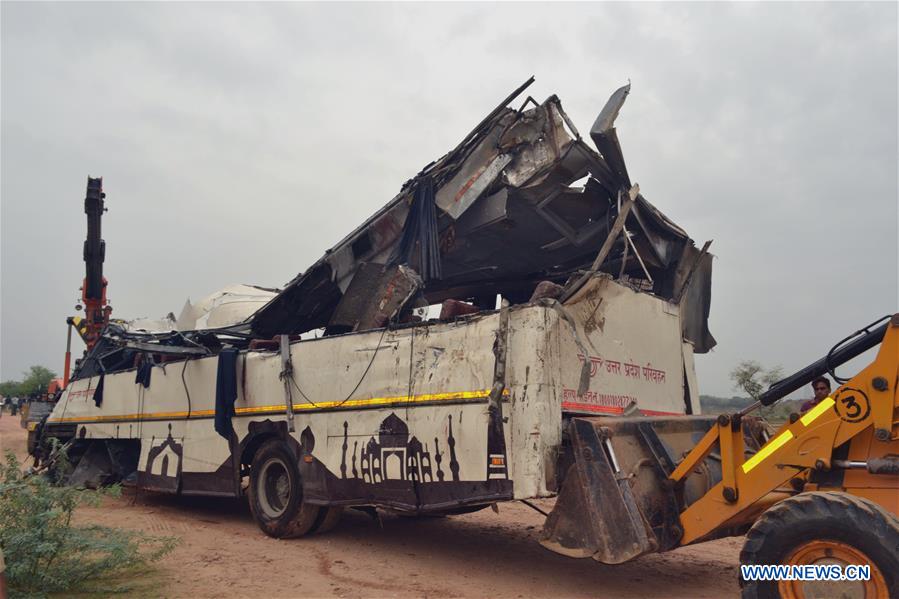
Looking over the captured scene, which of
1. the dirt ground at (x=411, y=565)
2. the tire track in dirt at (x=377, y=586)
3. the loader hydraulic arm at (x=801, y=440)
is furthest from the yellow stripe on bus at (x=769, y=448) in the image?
the tire track in dirt at (x=377, y=586)

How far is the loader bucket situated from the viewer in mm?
4941

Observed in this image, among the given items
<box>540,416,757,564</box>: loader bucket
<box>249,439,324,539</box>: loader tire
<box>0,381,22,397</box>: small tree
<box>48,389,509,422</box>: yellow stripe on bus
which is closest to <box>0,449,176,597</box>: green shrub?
<box>249,439,324,539</box>: loader tire

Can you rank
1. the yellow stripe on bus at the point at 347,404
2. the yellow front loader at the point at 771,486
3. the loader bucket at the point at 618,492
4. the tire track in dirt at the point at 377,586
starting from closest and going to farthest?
the yellow front loader at the point at 771,486, the loader bucket at the point at 618,492, the tire track in dirt at the point at 377,586, the yellow stripe on bus at the point at 347,404

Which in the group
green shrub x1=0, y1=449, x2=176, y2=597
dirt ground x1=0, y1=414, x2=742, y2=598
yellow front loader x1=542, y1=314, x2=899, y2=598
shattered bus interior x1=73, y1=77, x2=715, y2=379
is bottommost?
dirt ground x1=0, y1=414, x2=742, y2=598

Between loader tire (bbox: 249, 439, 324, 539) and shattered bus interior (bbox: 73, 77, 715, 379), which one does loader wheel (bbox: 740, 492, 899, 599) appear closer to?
shattered bus interior (bbox: 73, 77, 715, 379)

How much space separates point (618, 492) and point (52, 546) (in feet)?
13.1

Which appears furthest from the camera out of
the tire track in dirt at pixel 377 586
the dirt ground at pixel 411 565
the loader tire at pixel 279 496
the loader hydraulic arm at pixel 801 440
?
the loader tire at pixel 279 496

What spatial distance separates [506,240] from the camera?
812cm

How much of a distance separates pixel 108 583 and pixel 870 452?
553 cm

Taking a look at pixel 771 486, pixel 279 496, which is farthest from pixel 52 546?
pixel 771 486

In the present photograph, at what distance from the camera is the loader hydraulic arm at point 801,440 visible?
4035mm

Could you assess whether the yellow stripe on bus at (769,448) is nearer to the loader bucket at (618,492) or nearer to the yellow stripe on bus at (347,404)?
the loader bucket at (618,492)

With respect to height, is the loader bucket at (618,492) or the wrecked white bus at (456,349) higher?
the wrecked white bus at (456,349)

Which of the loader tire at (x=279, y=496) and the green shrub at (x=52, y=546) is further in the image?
the loader tire at (x=279, y=496)
